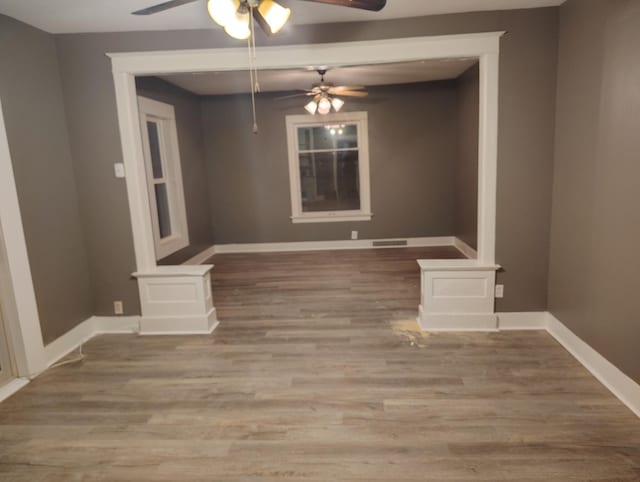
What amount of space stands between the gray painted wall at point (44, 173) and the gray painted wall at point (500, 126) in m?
0.10

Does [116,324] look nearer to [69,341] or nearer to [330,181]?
[69,341]

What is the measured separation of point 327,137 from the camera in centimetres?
658

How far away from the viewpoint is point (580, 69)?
106 inches

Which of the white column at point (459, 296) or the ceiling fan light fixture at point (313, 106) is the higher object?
the ceiling fan light fixture at point (313, 106)

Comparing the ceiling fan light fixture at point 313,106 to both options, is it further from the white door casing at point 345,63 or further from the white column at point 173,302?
the white column at point 173,302

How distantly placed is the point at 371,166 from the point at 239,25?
15.0 ft

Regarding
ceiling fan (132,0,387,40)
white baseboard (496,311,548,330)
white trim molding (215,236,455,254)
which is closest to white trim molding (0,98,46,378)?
ceiling fan (132,0,387,40)

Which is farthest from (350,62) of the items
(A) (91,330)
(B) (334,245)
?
(B) (334,245)

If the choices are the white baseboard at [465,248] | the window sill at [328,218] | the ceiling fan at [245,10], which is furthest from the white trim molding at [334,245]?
the ceiling fan at [245,10]

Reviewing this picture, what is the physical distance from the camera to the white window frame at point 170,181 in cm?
488

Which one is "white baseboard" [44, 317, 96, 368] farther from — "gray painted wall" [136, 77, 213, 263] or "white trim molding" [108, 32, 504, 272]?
"gray painted wall" [136, 77, 213, 263]

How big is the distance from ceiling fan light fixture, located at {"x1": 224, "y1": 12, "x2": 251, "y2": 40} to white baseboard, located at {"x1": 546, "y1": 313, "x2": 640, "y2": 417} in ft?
9.64

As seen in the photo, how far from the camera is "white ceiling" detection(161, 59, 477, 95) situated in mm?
4828

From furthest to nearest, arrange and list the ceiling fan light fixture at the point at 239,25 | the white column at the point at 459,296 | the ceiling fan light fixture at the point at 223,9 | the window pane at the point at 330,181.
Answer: the window pane at the point at 330,181 → the white column at the point at 459,296 → the ceiling fan light fixture at the point at 239,25 → the ceiling fan light fixture at the point at 223,9
